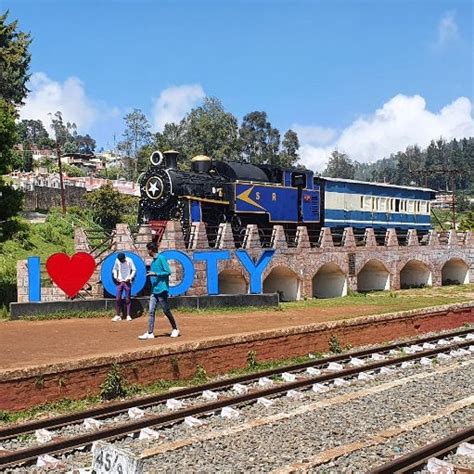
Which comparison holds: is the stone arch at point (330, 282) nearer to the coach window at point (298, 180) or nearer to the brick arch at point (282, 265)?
the brick arch at point (282, 265)

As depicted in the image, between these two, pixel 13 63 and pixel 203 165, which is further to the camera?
pixel 13 63

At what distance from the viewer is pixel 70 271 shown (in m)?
17.2

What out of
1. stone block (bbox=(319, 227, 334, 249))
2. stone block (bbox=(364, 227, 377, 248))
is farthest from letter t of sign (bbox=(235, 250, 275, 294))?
stone block (bbox=(364, 227, 377, 248))

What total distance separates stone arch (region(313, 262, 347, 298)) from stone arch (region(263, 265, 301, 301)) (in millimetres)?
2050

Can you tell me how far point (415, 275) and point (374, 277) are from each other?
3516mm

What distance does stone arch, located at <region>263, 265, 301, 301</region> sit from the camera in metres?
23.2

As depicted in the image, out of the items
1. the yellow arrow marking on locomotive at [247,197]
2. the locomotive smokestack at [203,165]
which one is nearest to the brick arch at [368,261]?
the yellow arrow marking on locomotive at [247,197]

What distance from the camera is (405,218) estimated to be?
33562mm

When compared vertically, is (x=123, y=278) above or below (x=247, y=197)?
below

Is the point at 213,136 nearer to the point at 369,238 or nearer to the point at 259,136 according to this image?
the point at 259,136

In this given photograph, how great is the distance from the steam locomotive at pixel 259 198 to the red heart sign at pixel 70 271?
4.04 metres

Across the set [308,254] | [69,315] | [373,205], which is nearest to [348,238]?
[308,254]

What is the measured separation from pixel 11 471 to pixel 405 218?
29.3 meters

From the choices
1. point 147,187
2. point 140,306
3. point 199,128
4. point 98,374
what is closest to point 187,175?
point 147,187
